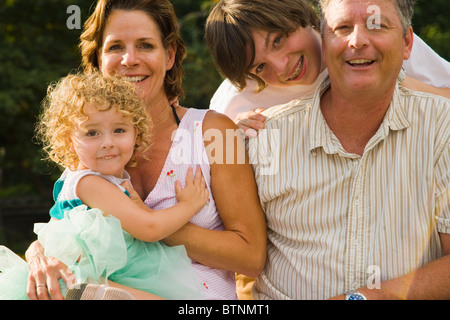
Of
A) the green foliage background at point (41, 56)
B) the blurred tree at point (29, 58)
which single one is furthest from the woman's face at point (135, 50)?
the blurred tree at point (29, 58)

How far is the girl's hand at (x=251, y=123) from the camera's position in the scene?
2645mm

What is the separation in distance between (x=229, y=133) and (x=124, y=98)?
1.73ft

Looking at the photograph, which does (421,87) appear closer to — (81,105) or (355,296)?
(355,296)

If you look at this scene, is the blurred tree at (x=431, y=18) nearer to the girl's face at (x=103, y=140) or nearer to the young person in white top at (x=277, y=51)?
the young person in white top at (x=277, y=51)

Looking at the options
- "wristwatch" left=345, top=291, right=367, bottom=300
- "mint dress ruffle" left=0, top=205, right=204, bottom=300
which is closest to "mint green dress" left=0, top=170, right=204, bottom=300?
"mint dress ruffle" left=0, top=205, right=204, bottom=300

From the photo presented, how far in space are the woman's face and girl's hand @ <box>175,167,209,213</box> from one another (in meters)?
0.45

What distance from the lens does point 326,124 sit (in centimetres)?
256

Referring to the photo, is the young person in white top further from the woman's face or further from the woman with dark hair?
the woman's face

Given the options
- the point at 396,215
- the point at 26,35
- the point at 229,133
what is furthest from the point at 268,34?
the point at 26,35

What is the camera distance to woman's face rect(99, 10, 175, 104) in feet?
8.79
